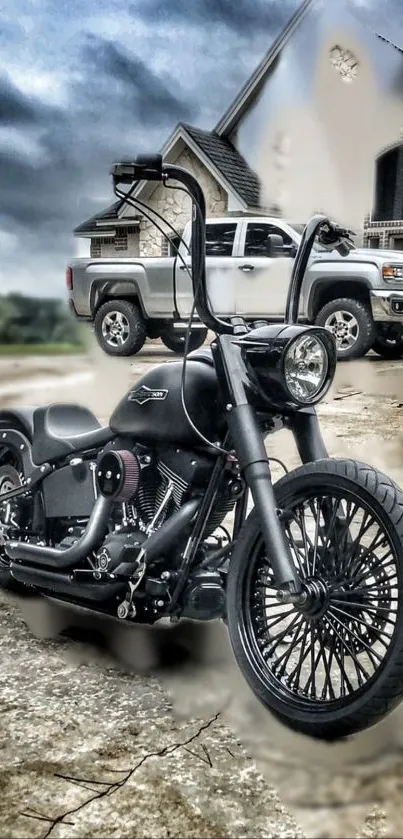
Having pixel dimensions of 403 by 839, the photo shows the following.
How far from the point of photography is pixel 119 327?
10.9 feet

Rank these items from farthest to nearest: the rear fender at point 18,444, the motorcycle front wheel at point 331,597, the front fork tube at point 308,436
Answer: the rear fender at point 18,444
the front fork tube at point 308,436
the motorcycle front wheel at point 331,597

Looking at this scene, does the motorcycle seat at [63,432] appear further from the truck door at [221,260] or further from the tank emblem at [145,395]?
the truck door at [221,260]

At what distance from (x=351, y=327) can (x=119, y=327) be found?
83 cm

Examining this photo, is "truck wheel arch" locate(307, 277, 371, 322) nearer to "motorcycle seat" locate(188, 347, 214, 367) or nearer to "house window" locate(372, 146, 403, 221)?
"house window" locate(372, 146, 403, 221)

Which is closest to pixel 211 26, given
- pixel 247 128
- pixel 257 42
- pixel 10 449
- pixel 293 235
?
pixel 257 42

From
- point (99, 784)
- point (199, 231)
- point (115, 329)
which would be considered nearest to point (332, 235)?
point (199, 231)

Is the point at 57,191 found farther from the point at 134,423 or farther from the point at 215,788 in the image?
the point at 215,788

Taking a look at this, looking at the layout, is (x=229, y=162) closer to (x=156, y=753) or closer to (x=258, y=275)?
(x=258, y=275)

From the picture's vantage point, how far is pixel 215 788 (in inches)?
73.3

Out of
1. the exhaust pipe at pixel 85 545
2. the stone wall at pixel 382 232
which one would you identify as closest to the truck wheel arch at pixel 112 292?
the stone wall at pixel 382 232

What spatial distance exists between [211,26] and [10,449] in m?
1.67

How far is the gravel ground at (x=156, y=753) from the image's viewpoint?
1.76 m

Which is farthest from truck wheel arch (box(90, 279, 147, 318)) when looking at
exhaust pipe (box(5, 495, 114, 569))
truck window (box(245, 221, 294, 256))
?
exhaust pipe (box(5, 495, 114, 569))

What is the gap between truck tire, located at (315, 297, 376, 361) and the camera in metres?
3.27
